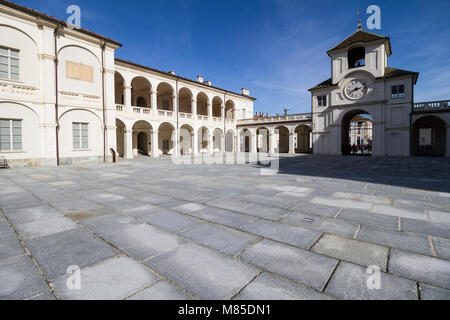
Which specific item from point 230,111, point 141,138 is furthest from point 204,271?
point 230,111

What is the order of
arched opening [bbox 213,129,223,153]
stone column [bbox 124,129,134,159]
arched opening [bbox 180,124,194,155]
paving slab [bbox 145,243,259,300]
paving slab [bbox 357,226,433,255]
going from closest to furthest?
paving slab [bbox 145,243,259,300] < paving slab [bbox 357,226,433,255] < stone column [bbox 124,129,134,159] < arched opening [bbox 180,124,194,155] < arched opening [bbox 213,129,223,153]

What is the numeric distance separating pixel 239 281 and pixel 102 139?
757 inches

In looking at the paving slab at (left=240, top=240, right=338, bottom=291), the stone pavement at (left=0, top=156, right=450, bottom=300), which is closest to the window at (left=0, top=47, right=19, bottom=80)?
the stone pavement at (left=0, top=156, right=450, bottom=300)

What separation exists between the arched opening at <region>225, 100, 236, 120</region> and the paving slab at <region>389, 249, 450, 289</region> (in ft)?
116

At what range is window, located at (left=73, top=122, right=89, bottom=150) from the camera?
16812 millimetres

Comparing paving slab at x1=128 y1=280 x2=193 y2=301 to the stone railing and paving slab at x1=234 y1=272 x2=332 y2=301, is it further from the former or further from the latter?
the stone railing

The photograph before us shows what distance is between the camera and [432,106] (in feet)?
76.2

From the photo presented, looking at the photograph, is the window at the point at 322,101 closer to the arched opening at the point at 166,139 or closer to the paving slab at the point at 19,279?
the arched opening at the point at 166,139

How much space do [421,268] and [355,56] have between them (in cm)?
3175

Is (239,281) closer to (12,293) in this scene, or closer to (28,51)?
(12,293)

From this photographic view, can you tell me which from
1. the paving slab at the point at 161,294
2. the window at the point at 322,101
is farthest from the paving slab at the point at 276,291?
the window at the point at 322,101

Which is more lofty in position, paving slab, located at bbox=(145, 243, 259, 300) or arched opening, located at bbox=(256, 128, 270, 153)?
arched opening, located at bbox=(256, 128, 270, 153)

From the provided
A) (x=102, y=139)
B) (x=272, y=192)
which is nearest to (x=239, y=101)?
(x=102, y=139)

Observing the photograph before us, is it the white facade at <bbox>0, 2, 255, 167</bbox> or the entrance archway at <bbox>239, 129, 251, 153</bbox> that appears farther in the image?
the entrance archway at <bbox>239, 129, 251, 153</bbox>
